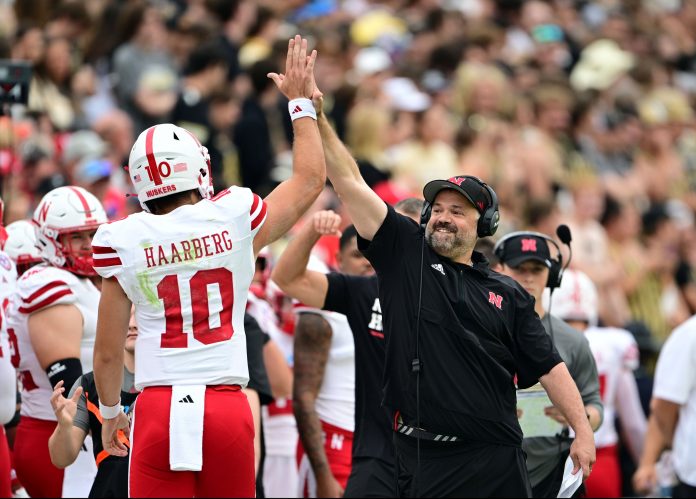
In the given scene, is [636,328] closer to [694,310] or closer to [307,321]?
Result: [694,310]

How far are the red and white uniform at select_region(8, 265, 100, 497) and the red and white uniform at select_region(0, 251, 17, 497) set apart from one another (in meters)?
0.10

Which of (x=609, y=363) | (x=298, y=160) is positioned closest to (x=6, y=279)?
(x=298, y=160)

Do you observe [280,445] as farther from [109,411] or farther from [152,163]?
[152,163]

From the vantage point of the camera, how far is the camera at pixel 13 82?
842cm

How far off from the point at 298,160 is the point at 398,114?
30.2 feet

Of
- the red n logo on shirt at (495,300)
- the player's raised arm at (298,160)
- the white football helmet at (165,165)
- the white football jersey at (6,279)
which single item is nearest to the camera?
the white football helmet at (165,165)

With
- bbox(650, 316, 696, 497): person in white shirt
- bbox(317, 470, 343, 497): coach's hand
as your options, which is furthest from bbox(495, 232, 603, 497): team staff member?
bbox(317, 470, 343, 497): coach's hand

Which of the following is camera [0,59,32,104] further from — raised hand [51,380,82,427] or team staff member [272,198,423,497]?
raised hand [51,380,82,427]

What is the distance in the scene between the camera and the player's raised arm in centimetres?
596

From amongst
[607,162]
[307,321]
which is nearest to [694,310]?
[607,162]

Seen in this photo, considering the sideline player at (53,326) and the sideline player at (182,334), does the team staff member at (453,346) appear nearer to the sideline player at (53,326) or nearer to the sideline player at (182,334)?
the sideline player at (182,334)

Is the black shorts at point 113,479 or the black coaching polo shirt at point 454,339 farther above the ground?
the black coaching polo shirt at point 454,339

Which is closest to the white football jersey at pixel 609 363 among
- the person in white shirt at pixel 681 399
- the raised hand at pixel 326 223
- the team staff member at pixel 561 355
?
the person in white shirt at pixel 681 399

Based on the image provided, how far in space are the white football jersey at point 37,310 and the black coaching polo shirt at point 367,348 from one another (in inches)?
54.8
